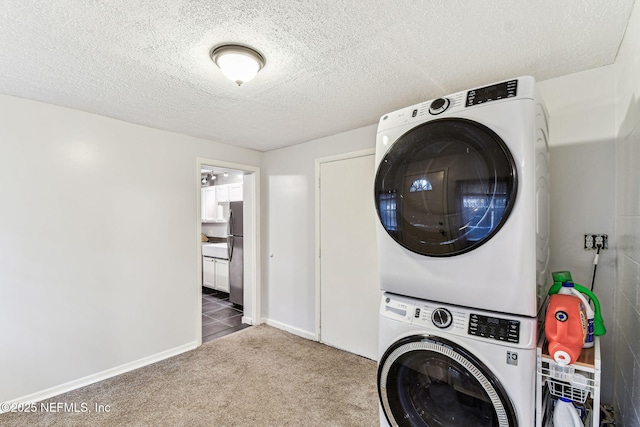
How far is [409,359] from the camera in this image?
150 centimetres

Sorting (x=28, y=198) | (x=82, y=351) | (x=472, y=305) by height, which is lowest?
(x=82, y=351)

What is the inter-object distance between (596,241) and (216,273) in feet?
16.8

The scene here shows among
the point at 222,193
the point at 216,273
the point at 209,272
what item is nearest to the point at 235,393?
the point at 216,273

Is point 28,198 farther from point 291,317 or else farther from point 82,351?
point 291,317

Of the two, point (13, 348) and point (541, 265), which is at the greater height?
point (541, 265)

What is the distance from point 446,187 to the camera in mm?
1398

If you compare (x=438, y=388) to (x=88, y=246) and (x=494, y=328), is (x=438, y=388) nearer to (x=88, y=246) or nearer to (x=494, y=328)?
(x=494, y=328)

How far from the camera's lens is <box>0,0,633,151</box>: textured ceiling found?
1350 mm

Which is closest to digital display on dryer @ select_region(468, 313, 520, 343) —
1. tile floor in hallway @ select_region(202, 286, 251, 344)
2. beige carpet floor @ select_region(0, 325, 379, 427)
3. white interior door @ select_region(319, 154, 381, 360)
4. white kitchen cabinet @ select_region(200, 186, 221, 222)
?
beige carpet floor @ select_region(0, 325, 379, 427)

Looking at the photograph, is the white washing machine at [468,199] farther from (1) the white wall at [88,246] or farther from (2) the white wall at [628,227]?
(1) the white wall at [88,246]

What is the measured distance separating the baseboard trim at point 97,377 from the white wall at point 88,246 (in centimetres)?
1

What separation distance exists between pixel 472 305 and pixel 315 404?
5.04ft

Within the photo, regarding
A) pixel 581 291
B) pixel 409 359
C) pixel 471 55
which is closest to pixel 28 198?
pixel 409 359

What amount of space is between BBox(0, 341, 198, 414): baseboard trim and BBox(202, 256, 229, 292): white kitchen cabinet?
1.99 metres
